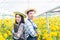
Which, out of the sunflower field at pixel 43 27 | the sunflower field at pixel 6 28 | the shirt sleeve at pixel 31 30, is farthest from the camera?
the sunflower field at pixel 6 28

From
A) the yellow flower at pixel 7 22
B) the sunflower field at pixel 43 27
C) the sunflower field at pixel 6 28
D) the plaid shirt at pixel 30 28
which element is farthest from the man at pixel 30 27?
the yellow flower at pixel 7 22

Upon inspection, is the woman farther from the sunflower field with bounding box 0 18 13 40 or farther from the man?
the sunflower field with bounding box 0 18 13 40

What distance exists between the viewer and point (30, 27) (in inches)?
138

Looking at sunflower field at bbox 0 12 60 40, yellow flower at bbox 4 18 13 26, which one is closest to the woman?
sunflower field at bbox 0 12 60 40

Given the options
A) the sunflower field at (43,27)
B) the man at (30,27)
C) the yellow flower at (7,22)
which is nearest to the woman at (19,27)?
the man at (30,27)

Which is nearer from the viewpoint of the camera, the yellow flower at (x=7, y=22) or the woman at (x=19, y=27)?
the woman at (x=19, y=27)

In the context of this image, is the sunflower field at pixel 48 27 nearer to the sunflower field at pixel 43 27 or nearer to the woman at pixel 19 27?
the sunflower field at pixel 43 27

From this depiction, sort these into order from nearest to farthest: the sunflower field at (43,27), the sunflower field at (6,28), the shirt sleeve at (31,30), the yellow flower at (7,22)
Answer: the shirt sleeve at (31,30) < the sunflower field at (43,27) < the sunflower field at (6,28) < the yellow flower at (7,22)

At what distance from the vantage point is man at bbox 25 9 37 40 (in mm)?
3498

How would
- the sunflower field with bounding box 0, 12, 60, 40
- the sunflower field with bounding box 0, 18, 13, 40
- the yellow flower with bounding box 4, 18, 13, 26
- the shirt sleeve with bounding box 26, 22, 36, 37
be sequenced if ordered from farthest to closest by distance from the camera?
the yellow flower with bounding box 4, 18, 13, 26, the sunflower field with bounding box 0, 18, 13, 40, the sunflower field with bounding box 0, 12, 60, 40, the shirt sleeve with bounding box 26, 22, 36, 37

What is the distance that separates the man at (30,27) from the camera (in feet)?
11.5

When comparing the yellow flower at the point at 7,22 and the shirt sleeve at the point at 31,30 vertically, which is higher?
the yellow flower at the point at 7,22

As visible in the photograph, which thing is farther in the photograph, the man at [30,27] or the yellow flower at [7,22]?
the yellow flower at [7,22]

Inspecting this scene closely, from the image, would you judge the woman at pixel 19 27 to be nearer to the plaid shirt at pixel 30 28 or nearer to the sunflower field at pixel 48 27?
the plaid shirt at pixel 30 28
